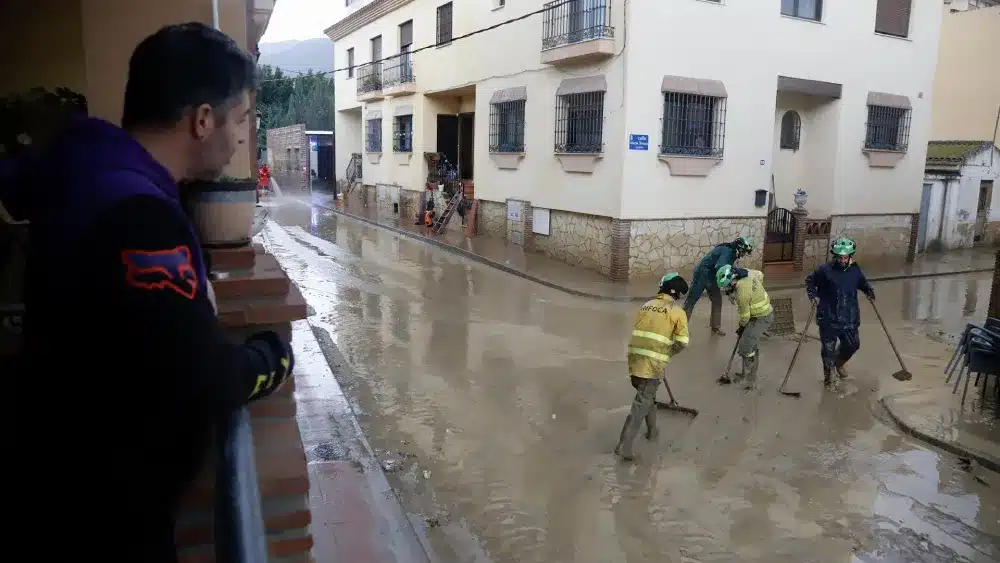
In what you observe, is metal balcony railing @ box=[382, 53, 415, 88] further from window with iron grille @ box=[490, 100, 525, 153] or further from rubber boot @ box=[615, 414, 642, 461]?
rubber boot @ box=[615, 414, 642, 461]

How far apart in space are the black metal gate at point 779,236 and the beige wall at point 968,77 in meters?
9.95

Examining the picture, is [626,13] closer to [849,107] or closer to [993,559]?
[849,107]

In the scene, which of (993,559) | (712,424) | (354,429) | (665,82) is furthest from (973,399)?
(665,82)

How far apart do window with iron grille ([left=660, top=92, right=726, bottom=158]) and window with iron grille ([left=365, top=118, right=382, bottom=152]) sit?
48.1ft

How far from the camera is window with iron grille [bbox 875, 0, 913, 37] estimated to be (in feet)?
54.7

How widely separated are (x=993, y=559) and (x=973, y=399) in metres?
3.38

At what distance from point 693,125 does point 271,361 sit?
45.2ft

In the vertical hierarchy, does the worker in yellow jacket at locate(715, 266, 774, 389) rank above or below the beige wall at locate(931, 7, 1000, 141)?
below

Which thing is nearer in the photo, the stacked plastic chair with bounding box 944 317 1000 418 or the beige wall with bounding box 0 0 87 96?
the beige wall with bounding box 0 0 87 96

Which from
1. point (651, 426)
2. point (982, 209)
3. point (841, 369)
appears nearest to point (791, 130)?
point (982, 209)

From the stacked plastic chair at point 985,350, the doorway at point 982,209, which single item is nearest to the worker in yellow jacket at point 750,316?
the stacked plastic chair at point 985,350

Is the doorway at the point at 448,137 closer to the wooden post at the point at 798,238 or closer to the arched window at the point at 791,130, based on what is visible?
the arched window at the point at 791,130

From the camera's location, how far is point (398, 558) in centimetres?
375

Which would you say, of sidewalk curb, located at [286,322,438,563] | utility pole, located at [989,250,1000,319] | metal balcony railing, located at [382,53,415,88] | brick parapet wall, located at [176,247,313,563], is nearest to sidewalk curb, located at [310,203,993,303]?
metal balcony railing, located at [382,53,415,88]
